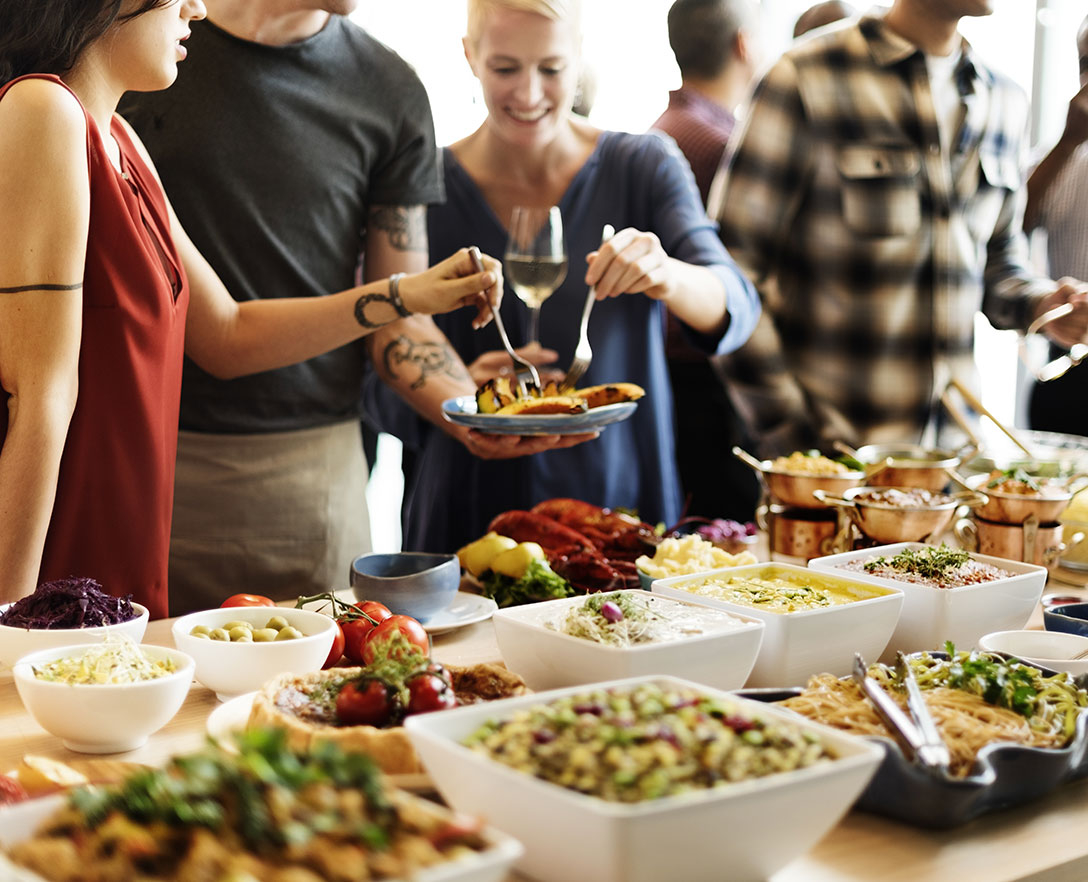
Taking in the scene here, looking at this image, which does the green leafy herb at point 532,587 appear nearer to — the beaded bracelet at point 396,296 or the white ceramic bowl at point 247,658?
the white ceramic bowl at point 247,658

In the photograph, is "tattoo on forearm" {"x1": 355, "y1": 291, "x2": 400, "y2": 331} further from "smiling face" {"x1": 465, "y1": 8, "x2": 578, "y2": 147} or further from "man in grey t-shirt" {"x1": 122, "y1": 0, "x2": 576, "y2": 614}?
"smiling face" {"x1": 465, "y1": 8, "x2": 578, "y2": 147}

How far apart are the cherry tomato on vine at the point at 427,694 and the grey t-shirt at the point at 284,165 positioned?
1694 mm

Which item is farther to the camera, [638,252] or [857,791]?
[638,252]

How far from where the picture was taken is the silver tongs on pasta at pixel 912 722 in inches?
50.2

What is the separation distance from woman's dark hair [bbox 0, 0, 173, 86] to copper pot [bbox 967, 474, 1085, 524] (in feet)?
5.82

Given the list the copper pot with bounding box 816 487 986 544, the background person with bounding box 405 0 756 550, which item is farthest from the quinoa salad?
the background person with bounding box 405 0 756 550

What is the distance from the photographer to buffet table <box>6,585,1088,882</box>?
119 cm

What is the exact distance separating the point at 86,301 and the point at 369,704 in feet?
3.68

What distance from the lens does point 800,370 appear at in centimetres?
386

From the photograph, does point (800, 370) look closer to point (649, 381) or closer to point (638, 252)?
point (649, 381)

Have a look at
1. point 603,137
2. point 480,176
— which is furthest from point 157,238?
point 603,137

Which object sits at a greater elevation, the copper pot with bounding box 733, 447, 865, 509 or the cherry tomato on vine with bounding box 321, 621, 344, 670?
the copper pot with bounding box 733, 447, 865, 509

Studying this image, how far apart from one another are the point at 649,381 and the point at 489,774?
2.22 m

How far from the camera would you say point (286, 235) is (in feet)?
9.43
